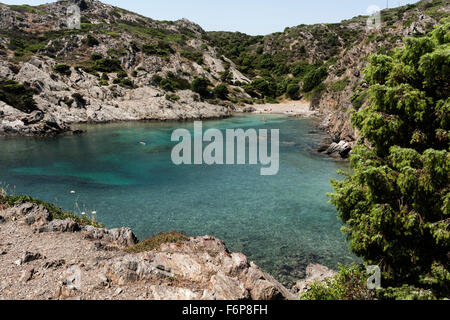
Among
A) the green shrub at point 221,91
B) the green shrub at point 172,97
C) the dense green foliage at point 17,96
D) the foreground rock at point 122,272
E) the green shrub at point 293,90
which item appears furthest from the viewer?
the green shrub at point 293,90

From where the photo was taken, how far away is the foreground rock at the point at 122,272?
11.7 meters

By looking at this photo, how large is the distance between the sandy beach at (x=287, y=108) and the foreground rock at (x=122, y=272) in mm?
92061

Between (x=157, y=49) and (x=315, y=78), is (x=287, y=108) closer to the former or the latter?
(x=315, y=78)

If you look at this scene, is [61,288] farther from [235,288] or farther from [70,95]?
[70,95]

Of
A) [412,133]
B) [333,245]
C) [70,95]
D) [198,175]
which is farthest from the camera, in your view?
[70,95]

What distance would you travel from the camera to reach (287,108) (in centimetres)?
Answer: 11288

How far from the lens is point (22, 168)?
133 feet

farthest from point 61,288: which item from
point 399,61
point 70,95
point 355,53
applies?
point 355,53

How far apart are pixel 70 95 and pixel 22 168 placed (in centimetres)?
5083

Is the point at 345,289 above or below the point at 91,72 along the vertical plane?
below

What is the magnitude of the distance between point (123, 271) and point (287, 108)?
350ft

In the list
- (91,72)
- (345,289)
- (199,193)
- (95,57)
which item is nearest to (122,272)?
(345,289)

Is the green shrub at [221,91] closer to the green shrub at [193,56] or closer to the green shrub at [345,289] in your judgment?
the green shrub at [193,56]

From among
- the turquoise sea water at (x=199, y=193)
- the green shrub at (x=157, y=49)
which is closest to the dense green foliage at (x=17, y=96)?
the turquoise sea water at (x=199, y=193)
